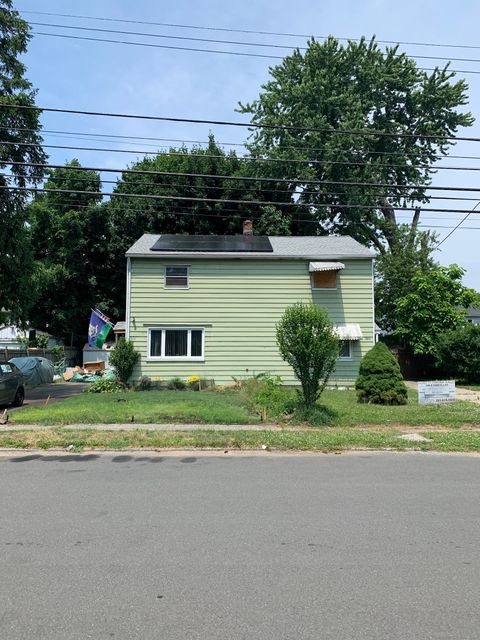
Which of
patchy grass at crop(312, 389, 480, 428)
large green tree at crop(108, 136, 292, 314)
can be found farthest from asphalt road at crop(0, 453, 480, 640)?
large green tree at crop(108, 136, 292, 314)

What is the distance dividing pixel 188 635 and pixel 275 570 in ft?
3.74

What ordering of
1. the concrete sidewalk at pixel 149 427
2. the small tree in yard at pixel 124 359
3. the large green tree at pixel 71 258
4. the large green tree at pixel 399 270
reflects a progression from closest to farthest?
the concrete sidewalk at pixel 149 427
the small tree in yard at pixel 124 359
the large green tree at pixel 399 270
the large green tree at pixel 71 258

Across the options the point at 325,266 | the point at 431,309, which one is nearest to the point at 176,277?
the point at 325,266

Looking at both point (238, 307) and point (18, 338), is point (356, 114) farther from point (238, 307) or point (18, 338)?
point (18, 338)

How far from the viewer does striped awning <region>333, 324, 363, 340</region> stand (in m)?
20.7

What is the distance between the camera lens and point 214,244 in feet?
74.5

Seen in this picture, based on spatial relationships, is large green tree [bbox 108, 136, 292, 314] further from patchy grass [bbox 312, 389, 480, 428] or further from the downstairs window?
patchy grass [bbox 312, 389, 480, 428]

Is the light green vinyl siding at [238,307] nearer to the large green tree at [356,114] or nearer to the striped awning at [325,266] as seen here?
the striped awning at [325,266]

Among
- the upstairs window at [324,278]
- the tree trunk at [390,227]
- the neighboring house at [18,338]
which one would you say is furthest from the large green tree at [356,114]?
the neighboring house at [18,338]

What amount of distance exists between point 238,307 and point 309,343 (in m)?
9.43

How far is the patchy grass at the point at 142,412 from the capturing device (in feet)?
39.2

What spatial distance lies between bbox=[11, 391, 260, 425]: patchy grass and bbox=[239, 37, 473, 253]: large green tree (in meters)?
23.3

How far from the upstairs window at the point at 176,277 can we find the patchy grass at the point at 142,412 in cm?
657

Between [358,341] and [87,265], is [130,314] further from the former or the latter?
[87,265]
